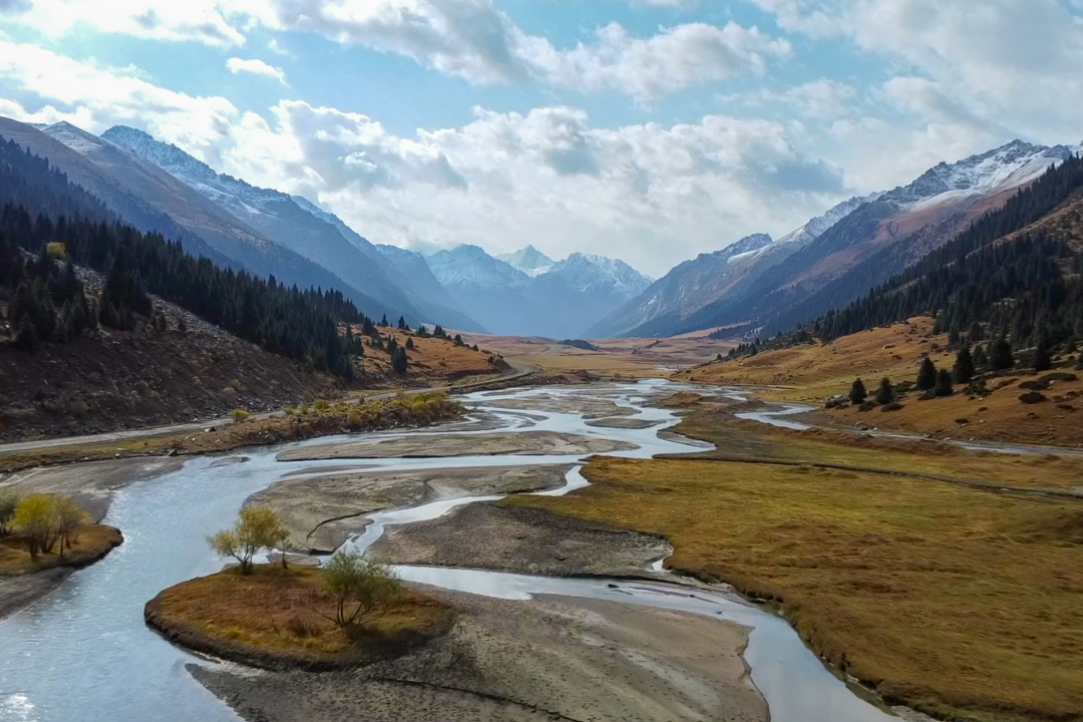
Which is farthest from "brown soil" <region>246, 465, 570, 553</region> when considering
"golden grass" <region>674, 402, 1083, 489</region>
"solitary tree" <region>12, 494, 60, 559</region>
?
"golden grass" <region>674, 402, 1083, 489</region>

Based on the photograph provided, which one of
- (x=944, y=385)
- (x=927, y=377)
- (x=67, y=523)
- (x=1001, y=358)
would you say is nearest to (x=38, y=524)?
(x=67, y=523)

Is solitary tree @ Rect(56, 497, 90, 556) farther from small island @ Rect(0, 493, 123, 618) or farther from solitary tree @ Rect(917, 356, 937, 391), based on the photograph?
solitary tree @ Rect(917, 356, 937, 391)

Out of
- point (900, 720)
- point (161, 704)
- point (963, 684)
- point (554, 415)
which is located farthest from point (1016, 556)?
point (554, 415)

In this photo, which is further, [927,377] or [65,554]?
[927,377]

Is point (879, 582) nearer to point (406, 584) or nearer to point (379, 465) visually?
point (406, 584)

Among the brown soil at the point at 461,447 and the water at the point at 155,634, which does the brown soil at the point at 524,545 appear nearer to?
the water at the point at 155,634

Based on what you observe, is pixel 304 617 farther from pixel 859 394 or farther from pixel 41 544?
pixel 859 394
